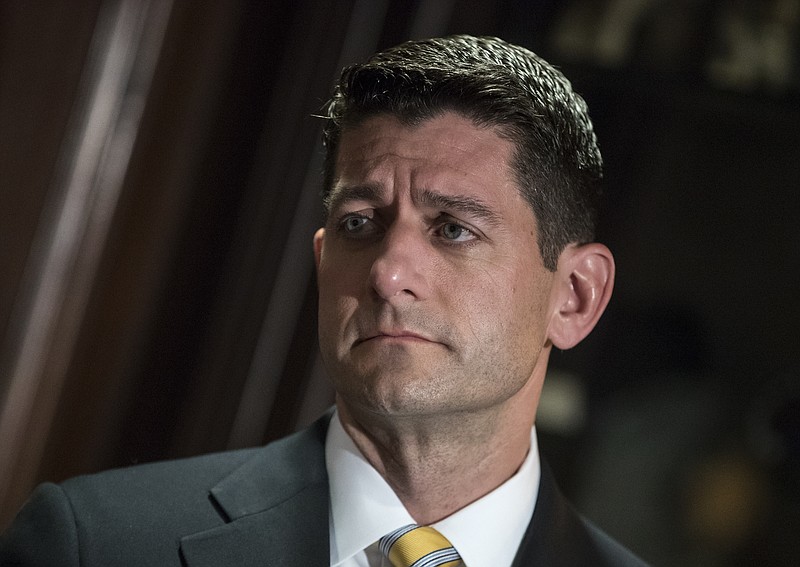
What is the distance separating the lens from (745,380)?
92.6 inches

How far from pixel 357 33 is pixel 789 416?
125 centimetres

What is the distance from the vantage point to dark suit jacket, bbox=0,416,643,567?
151 centimetres

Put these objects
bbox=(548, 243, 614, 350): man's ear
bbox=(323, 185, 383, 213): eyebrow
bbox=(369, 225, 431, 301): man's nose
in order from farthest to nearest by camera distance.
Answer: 1. bbox=(548, 243, 614, 350): man's ear
2. bbox=(323, 185, 383, 213): eyebrow
3. bbox=(369, 225, 431, 301): man's nose

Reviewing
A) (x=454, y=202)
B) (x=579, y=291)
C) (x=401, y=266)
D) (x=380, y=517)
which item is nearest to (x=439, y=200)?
(x=454, y=202)

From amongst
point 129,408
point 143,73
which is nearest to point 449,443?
point 129,408

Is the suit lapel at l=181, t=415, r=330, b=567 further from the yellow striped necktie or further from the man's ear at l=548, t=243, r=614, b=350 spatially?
the man's ear at l=548, t=243, r=614, b=350

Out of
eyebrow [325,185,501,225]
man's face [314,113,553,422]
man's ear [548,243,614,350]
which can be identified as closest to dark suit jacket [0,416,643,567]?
man's face [314,113,553,422]

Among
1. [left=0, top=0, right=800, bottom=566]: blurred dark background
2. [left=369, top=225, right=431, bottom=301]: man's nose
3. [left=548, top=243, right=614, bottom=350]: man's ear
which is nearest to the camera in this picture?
[left=369, top=225, right=431, bottom=301]: man's nose

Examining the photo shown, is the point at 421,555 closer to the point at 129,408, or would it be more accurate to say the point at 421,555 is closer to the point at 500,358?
the point at 500,358

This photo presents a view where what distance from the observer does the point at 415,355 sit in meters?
1.48

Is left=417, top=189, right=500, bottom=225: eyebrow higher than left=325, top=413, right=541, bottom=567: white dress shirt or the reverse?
higher

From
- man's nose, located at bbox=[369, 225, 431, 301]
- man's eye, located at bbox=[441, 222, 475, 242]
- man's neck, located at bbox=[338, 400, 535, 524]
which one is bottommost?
man's neck, located at bbox=[338, 400, 535, 524]

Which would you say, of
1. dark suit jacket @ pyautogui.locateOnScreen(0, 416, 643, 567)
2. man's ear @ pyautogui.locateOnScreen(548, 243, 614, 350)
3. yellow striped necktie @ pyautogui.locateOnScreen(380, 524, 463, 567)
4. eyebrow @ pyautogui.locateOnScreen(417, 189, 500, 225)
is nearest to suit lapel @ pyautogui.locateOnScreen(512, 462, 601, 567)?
dark suit jacket @ pyautogui.locateOnScreen(0, 416, 643, 567)

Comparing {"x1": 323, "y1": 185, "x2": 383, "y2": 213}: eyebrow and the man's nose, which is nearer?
the man's nose
